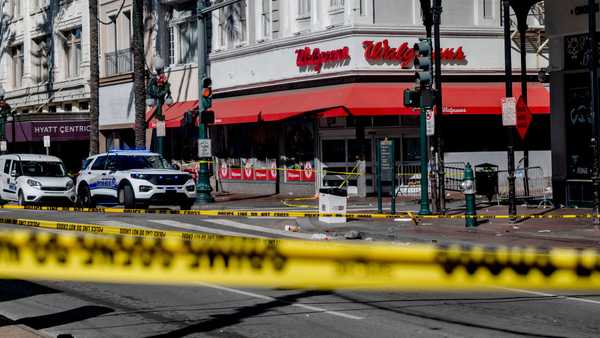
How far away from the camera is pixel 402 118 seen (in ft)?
107

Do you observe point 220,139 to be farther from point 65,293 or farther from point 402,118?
point 65,293

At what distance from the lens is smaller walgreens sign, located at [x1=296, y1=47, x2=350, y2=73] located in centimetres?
3238

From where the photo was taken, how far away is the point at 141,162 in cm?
2680

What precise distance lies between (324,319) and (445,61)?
24587mm

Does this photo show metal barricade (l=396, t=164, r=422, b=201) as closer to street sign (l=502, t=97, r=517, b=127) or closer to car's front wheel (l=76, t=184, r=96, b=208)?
car's front wheel (l=76, t=184, r=96, b=208)

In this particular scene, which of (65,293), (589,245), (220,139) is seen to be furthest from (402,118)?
(65,293)

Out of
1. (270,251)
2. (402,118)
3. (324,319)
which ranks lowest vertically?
(324,319)

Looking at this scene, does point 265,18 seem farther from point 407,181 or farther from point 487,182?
point 487,182

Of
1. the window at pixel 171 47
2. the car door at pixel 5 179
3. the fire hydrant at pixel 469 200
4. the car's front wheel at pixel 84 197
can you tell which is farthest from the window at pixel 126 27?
the fire hydrant at pixel 469 200

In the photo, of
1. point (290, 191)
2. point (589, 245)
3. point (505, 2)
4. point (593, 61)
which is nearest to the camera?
point (589, 245)

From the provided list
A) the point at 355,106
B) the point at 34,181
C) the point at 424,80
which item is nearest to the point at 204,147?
the point at 355,106

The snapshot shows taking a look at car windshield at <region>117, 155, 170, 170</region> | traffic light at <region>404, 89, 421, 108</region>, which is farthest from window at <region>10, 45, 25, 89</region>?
traffic light at <region>404, 89, 421, 108</region>

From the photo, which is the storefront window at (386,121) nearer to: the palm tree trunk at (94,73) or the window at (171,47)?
the window at (171,47)

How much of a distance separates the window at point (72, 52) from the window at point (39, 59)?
2.97 m
